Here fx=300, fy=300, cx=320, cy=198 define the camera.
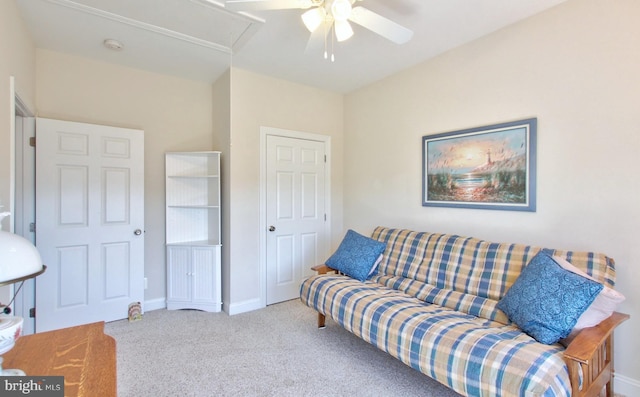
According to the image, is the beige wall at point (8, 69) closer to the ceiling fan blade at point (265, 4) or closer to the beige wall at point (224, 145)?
the ceiling fan blade at point (265, 4)

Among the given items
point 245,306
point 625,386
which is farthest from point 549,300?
point 245,306

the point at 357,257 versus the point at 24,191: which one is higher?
the point at 24,191

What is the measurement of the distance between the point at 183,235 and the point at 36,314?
1.35 m

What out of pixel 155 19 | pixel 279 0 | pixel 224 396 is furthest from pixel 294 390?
pixel 155 19

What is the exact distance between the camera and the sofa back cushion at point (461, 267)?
190cm

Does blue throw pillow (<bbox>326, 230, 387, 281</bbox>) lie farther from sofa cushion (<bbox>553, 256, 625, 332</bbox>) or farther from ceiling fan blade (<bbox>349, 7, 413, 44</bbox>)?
ceiling fan blade (<bbox>349, 7, 413, 44</bbox>)

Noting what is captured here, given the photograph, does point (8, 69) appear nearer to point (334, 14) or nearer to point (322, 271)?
point (334, 14)

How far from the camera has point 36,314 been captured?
2635 millimetres

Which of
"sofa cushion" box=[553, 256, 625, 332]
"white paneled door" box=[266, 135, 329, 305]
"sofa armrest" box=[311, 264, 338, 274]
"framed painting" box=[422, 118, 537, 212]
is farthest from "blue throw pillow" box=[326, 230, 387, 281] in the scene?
"sofa cushion" box=[553, 256, 625, 332]

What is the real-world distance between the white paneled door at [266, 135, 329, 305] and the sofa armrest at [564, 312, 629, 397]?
2.65 m

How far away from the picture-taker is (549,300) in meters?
1.58

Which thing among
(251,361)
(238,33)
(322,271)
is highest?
(238,33)

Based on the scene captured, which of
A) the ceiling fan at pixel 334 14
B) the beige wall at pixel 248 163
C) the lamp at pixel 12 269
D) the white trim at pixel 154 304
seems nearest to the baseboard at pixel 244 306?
the beige wall at pixel 248 163

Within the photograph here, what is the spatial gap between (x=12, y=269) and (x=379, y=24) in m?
1.94
